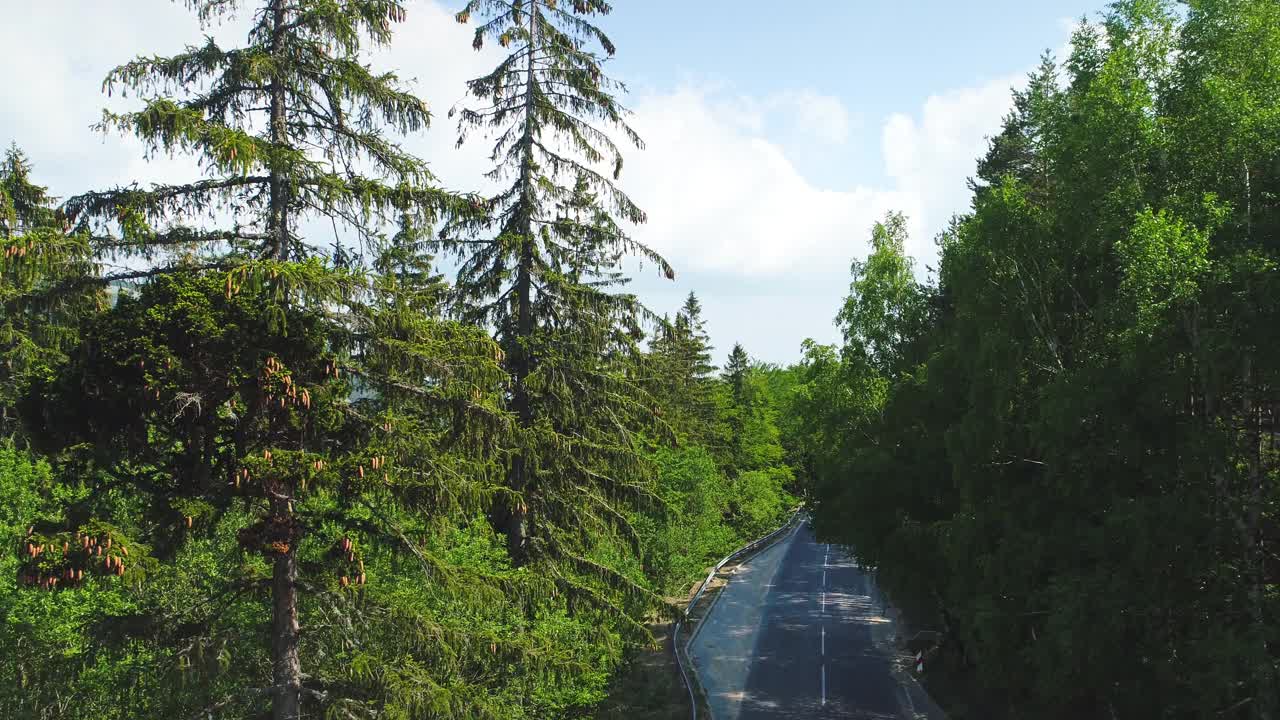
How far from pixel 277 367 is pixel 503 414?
9.92 feet

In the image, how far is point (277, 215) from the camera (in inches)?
394

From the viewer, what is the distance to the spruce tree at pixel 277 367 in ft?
27.3

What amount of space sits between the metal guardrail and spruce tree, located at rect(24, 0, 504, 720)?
10.7m

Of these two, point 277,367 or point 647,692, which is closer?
point 277,367

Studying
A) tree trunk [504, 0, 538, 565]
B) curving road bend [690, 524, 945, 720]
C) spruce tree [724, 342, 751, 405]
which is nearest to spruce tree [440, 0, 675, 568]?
tree trunk [504, 0, 538, 565]

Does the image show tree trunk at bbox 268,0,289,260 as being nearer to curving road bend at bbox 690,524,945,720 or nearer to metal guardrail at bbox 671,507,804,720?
metal guardrail at bbox 671,507,804,720

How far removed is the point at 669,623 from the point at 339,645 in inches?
899

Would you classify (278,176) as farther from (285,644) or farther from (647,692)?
(647,692)

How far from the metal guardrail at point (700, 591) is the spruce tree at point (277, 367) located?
10.7 meters

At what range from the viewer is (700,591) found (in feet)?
120

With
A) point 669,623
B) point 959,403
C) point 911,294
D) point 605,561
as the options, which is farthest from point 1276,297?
point 669,623

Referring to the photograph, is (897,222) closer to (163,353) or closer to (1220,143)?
(1220,143)

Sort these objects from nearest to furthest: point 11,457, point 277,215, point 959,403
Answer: point 277,215 → point 11,457 → point 959,403

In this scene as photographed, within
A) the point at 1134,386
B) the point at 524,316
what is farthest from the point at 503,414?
the point at 1134,386
